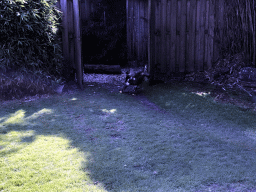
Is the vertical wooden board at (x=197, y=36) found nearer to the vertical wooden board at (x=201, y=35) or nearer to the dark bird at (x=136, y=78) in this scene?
the vertical wooden board at (x=201, y=35)

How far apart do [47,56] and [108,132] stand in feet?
8.99

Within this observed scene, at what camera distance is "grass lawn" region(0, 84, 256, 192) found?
2504 mm

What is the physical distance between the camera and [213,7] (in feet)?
22.1

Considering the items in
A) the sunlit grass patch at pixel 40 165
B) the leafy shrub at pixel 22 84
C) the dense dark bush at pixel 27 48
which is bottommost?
the sunlit grass patch at pixel 40 165

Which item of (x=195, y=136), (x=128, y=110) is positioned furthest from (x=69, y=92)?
(x=195, y=136)

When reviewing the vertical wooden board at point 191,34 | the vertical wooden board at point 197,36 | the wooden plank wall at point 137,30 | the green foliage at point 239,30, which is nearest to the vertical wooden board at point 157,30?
the vertical wooden board at point 191,34

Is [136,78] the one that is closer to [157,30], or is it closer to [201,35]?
[157,30]

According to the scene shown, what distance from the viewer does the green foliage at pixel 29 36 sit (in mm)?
5059

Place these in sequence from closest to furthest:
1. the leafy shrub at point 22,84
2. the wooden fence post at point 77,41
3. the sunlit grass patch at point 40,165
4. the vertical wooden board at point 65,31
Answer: the sunlit grass patch at point 40,165
the leafy shrub at point 22,84
the wooden fence post at point 77,41
the vertical wooden board at point 65,31

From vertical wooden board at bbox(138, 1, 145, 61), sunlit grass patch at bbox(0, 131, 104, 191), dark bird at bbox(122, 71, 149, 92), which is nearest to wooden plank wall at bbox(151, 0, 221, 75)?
dark bird at bbox(122, 71, 149, 92)

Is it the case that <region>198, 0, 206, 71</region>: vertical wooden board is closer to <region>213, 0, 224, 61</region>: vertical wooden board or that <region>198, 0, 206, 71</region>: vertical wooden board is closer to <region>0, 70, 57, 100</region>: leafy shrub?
<region>213, 0, 224, 61</region>: vertical wooden board

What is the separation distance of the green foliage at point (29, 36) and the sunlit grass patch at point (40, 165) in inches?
85.2

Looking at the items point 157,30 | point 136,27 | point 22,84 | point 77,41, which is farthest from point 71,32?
point 136,27

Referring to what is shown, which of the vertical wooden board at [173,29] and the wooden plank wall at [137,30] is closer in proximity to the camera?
the vertical wooden board at [173,29]
